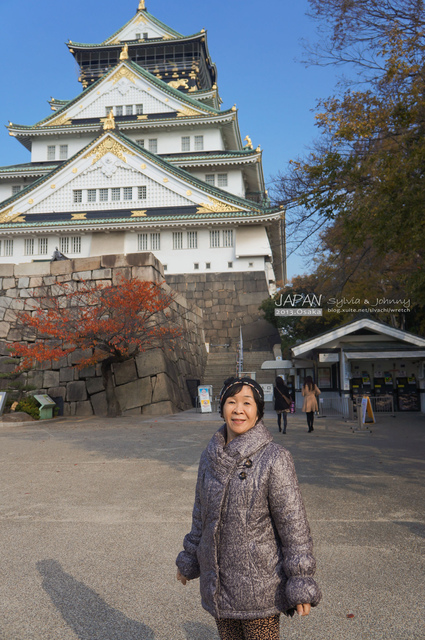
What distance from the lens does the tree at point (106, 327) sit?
17.2 meters

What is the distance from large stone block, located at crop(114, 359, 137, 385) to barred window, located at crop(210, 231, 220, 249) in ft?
53.0

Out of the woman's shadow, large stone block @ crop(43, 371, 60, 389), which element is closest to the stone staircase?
large stone block @ crop(43, 371, 60, 389)

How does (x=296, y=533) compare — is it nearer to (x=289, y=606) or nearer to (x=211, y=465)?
(x=289, y=606)

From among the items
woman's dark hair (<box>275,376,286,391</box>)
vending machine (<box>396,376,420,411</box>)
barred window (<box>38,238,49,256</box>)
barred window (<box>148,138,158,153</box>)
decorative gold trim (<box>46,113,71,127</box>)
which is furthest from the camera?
decorative gold trim (<box>46,113,71,127</box>)

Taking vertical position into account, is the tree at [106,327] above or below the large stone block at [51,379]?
above

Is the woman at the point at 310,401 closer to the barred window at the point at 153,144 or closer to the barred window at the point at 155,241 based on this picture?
the barred window at the point at 155,241

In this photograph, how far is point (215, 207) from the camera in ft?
107

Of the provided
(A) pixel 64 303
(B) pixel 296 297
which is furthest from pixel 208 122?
(A) pixel 64 303

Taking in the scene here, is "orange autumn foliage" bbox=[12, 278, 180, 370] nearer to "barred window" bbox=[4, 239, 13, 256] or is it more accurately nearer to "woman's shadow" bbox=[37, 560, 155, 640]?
"woman's shadow" bbox=[37, 560, 155, 640]

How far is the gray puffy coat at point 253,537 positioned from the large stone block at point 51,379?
19307 millimetres

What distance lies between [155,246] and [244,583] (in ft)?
108

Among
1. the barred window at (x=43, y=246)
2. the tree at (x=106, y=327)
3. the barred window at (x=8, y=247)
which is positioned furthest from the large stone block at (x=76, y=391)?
the barred window at (x=8, y=247)

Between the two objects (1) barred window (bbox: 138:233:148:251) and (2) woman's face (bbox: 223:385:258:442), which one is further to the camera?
(1) barred window (bbox: 138:233:148:251)

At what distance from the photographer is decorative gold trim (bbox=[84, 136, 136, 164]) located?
3444 centimetres
